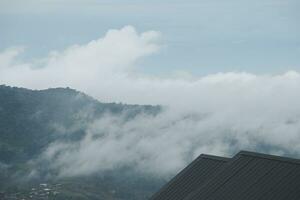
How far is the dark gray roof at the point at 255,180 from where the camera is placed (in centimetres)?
4200

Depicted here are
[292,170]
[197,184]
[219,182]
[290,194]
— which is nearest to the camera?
[290,194]

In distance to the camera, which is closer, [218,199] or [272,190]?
[272,190]

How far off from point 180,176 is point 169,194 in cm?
263

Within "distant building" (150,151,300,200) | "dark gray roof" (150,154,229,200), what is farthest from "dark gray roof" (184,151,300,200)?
"dark gray roof" (150,154,229,200)

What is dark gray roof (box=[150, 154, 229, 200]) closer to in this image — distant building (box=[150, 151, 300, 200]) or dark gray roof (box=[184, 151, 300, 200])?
distant building (box=[150, 151, 300, 200])

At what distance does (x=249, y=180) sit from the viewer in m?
45.1

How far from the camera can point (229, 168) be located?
4891cm

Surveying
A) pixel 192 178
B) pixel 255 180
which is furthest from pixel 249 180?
pixel 192 178

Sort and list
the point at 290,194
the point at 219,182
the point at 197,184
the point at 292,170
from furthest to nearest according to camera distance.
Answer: the point at 197,184
the point at 219,182
the point at 292,170
the point at 290,194

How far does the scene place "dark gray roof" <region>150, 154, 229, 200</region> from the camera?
5441 centimetres

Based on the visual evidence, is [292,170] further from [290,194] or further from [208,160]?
[208,160]

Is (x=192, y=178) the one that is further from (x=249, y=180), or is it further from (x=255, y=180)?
(x=255, y=180)

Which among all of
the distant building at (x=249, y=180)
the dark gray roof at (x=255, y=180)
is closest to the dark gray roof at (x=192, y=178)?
the distant building at (x=249, y=180)

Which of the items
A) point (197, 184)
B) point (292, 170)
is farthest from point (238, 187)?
point (197, 184)
